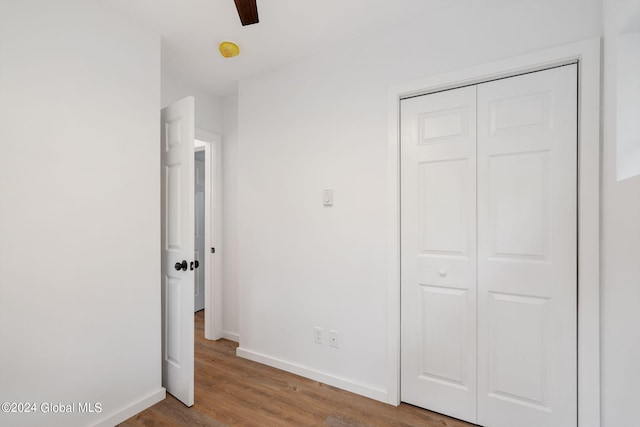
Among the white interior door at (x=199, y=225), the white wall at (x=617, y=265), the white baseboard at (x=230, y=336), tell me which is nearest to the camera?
the white wall at (x=617, y=265)

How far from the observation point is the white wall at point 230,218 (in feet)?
10.0

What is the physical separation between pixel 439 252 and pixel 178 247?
1.71 meters

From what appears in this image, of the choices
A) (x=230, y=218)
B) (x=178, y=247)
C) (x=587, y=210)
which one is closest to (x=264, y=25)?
(x=178, y=247)

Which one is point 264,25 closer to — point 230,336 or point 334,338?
point 334,338

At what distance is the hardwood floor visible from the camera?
1.81 metres

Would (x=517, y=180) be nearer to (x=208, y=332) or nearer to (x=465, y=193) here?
(x=465, y=193)

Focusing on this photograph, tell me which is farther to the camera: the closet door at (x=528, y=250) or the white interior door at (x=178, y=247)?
the white interior door at (x=178, y=247)

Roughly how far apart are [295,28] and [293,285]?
1.85 m

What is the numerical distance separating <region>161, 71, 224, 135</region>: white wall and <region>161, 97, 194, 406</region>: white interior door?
0.54m

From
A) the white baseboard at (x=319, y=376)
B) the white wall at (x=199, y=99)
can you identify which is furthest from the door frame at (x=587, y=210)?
the white wall at (x=199, y=99)

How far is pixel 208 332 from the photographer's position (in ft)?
10.3

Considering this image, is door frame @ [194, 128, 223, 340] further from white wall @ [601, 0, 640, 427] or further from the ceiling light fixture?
white wall @ [601, 0, 640, 427]

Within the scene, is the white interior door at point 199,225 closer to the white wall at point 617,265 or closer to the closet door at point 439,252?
the closet door at point 439,252

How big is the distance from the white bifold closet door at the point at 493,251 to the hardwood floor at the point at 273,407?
0.19 metres
